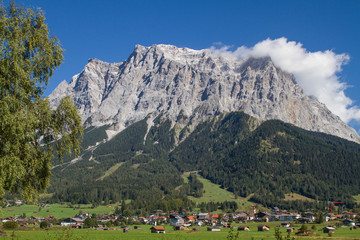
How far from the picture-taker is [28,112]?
25.4m

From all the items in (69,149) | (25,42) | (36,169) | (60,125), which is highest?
(25,42)

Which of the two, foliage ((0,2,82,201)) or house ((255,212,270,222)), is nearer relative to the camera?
foliage ((0,2,82,201))

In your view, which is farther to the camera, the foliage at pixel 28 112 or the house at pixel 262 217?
the house at pixel 262 217

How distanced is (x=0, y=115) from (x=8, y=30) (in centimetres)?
769

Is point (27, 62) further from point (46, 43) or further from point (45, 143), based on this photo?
point (45, 143)

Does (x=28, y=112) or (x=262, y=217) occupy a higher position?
(x=28, y=112)

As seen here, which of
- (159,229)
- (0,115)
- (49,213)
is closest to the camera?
(0,115)

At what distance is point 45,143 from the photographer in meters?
27.7

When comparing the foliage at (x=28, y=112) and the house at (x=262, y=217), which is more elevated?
the foliage at (x=28, y=112)

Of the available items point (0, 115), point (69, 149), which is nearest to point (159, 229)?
point (69, 149)

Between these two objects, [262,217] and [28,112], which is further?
[262,217]

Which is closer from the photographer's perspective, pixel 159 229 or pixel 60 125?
pixel 60 125

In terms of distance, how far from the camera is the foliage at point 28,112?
24141 mm

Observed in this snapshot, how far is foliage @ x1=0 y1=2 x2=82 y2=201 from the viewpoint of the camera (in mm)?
24141
